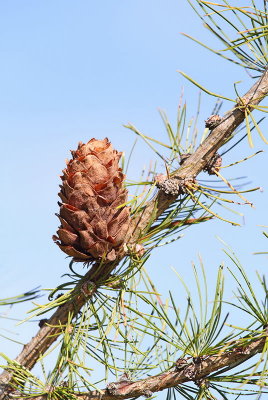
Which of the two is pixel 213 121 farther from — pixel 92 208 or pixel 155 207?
pixel 92 208

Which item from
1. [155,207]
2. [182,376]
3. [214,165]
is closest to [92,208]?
[155,207]

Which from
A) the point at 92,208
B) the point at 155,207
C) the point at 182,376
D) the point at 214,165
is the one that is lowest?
→ the point at 182,376

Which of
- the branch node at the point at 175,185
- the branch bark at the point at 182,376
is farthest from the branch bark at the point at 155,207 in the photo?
the branch bark at the point at 182,376

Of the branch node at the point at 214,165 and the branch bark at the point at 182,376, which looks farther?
the branch node at the point at 214,165

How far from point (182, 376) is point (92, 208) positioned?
0.42 metres

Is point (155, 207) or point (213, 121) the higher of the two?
point (213, 121)

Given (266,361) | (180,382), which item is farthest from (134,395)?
(266,361)

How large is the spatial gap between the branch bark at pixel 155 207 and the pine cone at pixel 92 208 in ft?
0.22

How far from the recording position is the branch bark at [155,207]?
152 centimetres

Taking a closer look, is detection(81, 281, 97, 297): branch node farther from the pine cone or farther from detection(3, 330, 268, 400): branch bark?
detection(3, 330, 268, 400): branch bark

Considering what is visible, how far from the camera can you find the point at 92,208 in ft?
4.84

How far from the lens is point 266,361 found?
1312mm

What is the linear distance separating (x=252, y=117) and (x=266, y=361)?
1.76 feet

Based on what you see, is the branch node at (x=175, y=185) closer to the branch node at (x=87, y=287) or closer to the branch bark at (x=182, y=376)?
the branch node at (x=87, y=287)
